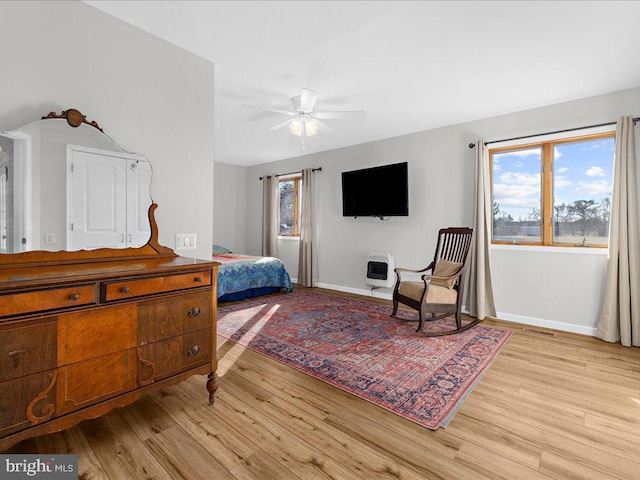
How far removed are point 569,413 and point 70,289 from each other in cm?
276

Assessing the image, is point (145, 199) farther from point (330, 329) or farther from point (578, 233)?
point (578, 233)

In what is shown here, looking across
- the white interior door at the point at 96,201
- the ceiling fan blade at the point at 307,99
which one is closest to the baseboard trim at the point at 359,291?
the ceiling fan blade at the point at 307,99

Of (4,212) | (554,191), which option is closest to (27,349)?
(4,212)

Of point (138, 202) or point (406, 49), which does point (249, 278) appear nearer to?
point (138, 202)

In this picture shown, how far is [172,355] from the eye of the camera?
1.73m

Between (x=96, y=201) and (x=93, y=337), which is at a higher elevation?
(x=96, y=201)

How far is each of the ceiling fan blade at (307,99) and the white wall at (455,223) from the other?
6.51 feet

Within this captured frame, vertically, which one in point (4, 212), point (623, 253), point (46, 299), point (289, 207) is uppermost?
point (289, 207)

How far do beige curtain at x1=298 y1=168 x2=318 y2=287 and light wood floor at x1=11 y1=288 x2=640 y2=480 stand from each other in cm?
347

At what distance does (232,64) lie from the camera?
2607 millimetres

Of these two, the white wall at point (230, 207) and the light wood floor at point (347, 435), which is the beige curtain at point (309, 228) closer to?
the white wall at point (230, 207)

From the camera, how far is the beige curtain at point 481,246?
3820 millimetres

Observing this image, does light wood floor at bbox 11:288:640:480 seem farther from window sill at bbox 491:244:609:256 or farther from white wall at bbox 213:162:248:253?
white wall at bbox 213:162:248:253

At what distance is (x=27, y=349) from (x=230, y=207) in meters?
5.92
